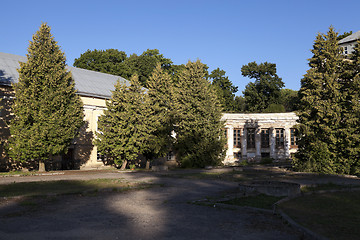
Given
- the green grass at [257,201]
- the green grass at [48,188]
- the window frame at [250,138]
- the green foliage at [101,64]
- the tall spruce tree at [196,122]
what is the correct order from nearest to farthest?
the green grass at [257,201], the green grass at [48,188], the tall spruce tree at [196,122], the window frame at [250,138], the green foliage at [101,64]

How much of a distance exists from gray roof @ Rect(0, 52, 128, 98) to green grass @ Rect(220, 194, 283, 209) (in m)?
20.2

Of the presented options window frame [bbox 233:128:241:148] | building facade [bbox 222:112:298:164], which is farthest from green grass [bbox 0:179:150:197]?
window frame [bbox 233:128:241:148]

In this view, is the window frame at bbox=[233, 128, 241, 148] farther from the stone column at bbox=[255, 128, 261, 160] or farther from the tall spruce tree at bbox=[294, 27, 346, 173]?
the tall spruce tree at bbox=[294, 27, 346, 173]

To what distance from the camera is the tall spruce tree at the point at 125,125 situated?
2934 centimetres

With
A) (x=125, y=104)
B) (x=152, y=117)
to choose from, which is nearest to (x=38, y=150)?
(x=125, y=104)

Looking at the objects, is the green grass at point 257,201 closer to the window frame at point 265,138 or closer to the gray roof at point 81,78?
the gray roof at point 81,78

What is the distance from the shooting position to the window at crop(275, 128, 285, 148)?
158 ft

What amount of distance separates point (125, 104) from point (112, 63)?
1011 inches

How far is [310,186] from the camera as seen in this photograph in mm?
16891

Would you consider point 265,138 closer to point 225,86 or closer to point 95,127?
point 225,86

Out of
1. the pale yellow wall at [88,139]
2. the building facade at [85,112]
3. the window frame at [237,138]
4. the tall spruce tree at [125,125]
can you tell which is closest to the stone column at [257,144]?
the window frame at [237,138]

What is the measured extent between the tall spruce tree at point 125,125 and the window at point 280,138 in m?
25.3

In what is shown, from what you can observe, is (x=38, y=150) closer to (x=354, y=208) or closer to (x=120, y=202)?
(x=120, y=202)

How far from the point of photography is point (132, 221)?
28.0 ft
